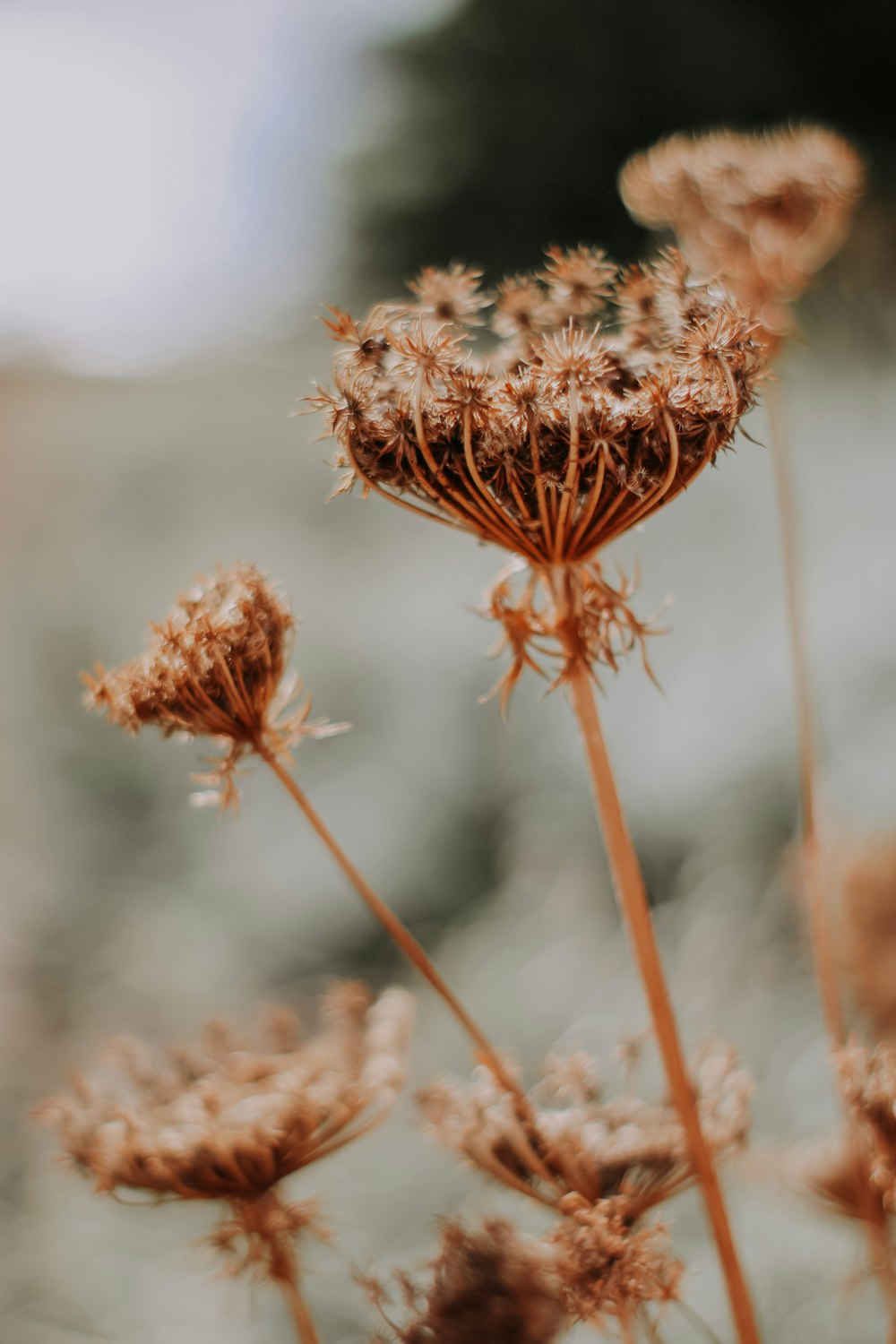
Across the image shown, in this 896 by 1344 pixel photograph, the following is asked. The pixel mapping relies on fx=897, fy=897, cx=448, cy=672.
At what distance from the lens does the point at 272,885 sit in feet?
4.92

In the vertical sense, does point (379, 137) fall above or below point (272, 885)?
above

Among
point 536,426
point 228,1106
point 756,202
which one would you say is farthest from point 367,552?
point 536,426

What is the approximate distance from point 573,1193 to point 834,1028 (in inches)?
11.0

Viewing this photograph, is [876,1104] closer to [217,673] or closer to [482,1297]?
[482,1297]

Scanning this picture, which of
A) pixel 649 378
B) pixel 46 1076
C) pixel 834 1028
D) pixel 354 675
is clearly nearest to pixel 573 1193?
pixel 834 1028

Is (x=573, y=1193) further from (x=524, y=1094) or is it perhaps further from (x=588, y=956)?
(x=588, y=956)

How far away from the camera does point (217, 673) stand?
17.6 inches

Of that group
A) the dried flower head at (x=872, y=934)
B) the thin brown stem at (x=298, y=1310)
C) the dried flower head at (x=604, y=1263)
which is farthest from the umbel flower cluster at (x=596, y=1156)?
the dried flower head at (x=872, y=934)

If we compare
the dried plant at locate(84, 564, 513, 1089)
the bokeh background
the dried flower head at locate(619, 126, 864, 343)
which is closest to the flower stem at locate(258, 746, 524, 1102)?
the dried plant at locate(84, 564, 513, 1089)

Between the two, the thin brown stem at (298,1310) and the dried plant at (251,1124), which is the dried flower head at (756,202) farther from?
the thin brown stem at (298,1310)

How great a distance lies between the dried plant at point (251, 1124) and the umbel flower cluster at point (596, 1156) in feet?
0.18

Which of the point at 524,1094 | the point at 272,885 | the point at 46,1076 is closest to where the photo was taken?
the point at 524,1094

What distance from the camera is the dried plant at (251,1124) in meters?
0.52

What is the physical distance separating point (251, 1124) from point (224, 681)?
0.89 feet
